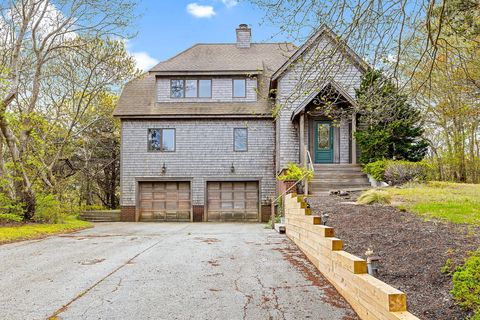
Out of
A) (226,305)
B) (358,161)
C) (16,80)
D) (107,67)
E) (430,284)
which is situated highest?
(107,67)

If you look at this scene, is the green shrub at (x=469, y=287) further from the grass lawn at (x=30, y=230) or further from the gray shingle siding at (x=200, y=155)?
the gray shingle siding at (x=200, y=155)

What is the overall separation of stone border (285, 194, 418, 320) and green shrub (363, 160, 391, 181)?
6.34 metres

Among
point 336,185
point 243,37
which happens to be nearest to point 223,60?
point 243,37

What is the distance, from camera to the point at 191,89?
20828mm

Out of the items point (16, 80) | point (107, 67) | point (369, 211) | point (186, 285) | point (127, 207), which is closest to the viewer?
point (186, 285)

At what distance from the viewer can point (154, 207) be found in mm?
20297

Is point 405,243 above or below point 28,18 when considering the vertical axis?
below

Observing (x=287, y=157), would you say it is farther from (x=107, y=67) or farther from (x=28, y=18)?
(x=28, y=18)

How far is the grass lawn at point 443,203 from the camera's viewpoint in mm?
7152

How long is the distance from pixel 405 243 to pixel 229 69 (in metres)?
15.8

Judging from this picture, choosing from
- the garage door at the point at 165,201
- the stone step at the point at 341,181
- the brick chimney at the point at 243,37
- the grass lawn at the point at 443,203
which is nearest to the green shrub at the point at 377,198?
the grass lawn at the point at 443,203

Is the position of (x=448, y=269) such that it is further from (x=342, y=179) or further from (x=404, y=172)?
(x=342, y=179)

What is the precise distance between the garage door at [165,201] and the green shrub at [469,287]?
1704 centimetres

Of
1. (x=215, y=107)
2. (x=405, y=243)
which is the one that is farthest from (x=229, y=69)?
(x=405, y=243)
